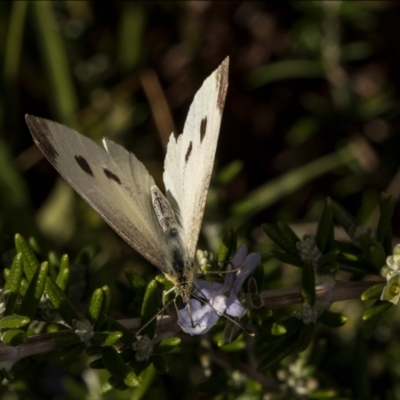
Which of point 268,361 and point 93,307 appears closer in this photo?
point 93,307

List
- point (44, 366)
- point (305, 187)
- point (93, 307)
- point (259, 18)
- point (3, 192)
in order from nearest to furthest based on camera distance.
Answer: point (93, 307) < point (44, 366) < point (3, 192) < point (305, 187) < point (259, 18)

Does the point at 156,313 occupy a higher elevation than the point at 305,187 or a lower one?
higher

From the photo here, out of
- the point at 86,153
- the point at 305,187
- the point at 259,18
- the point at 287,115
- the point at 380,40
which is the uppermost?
the point at 86,153

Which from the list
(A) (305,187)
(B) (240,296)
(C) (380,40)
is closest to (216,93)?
(B) (240,296)

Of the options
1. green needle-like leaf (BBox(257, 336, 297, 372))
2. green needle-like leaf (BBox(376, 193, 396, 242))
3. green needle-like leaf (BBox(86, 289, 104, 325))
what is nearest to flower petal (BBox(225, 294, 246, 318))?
green needle-like leaf (BBox(257, 336, 297, 372))

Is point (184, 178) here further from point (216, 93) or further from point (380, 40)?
point (380, 40)

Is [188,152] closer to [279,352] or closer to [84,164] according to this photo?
[84,164]

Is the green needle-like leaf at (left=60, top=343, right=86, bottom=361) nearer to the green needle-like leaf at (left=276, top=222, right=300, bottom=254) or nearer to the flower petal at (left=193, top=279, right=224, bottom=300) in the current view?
the flower petal at (left=193, top=279, right=224, bottom=300)

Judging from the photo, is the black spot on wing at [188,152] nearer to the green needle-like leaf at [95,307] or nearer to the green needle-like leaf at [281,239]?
the green needle-like leaf at [281,239]
